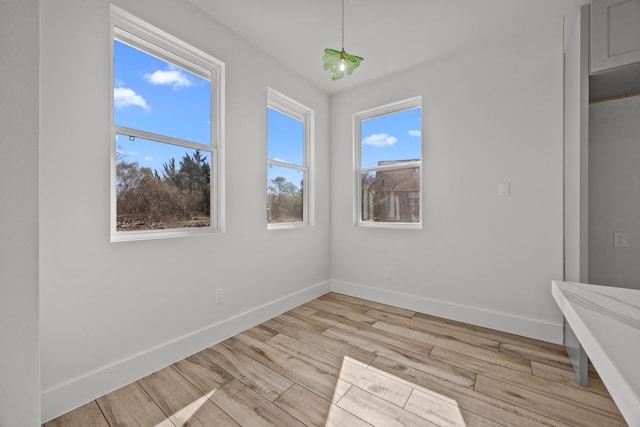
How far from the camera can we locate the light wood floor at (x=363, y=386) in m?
1.46

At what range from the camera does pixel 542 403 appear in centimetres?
157

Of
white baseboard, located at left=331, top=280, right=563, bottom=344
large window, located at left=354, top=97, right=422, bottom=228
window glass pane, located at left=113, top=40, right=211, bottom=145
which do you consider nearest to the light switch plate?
large window, located at left=354, top=97, right=422, bottom=228

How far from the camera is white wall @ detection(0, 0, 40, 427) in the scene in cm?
69

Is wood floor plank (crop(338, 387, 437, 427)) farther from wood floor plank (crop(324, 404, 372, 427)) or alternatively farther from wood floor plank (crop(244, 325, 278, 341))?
wood floor plank (crop(244, 325, 278, 341))

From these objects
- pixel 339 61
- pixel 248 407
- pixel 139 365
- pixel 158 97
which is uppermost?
pixel 339 61

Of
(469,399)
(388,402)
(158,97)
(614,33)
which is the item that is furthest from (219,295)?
(614,33)

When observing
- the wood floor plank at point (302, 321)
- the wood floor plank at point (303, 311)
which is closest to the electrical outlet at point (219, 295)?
the wood floor plank at point (302, 321)

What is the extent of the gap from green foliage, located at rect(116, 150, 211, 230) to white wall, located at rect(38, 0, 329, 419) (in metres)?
0.15

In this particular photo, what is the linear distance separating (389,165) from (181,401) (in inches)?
113

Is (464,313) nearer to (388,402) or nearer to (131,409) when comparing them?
(388,402)

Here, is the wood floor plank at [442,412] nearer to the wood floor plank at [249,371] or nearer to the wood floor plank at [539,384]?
the wood floor plank at [539,384]

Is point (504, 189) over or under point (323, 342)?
over

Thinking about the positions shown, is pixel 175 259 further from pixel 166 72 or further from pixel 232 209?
pixel 166 72

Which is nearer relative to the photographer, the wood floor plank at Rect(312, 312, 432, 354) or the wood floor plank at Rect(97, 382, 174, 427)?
the wood floor plank at Rect(97, 382, 174, 427)
